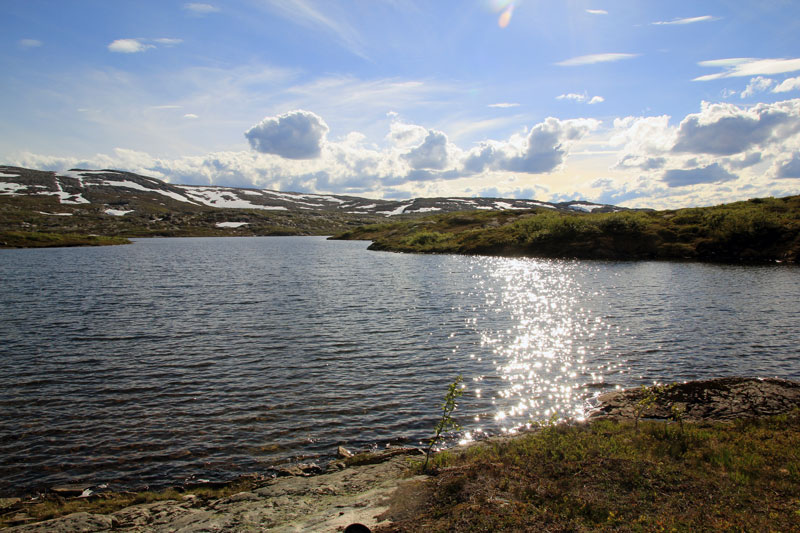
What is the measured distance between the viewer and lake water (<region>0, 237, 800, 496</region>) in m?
18.0

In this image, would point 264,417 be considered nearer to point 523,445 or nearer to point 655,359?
point 523,445

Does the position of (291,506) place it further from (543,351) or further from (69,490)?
(543,351)

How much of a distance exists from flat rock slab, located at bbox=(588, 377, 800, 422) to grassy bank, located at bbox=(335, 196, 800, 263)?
81446 millimetres

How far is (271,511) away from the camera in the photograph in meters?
12.8

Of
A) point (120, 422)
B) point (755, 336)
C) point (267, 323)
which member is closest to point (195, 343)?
point (267, 323)

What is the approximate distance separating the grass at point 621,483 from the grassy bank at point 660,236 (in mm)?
91023

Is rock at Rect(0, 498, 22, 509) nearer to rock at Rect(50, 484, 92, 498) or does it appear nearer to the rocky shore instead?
the rocky shore

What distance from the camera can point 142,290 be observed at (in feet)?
185

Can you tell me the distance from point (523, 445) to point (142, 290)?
55.4 m

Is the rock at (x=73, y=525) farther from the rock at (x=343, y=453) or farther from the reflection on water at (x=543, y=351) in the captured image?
the reflection on water at (x=543, y=351)

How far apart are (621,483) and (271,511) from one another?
10252mm

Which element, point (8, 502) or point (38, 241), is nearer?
point (8, 502)

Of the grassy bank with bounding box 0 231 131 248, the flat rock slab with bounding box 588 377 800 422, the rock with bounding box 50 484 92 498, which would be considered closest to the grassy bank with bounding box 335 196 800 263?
the flat rock slab with bounding box 588 377 800 422

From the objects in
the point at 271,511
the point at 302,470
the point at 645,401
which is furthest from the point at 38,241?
the point at 645,401
